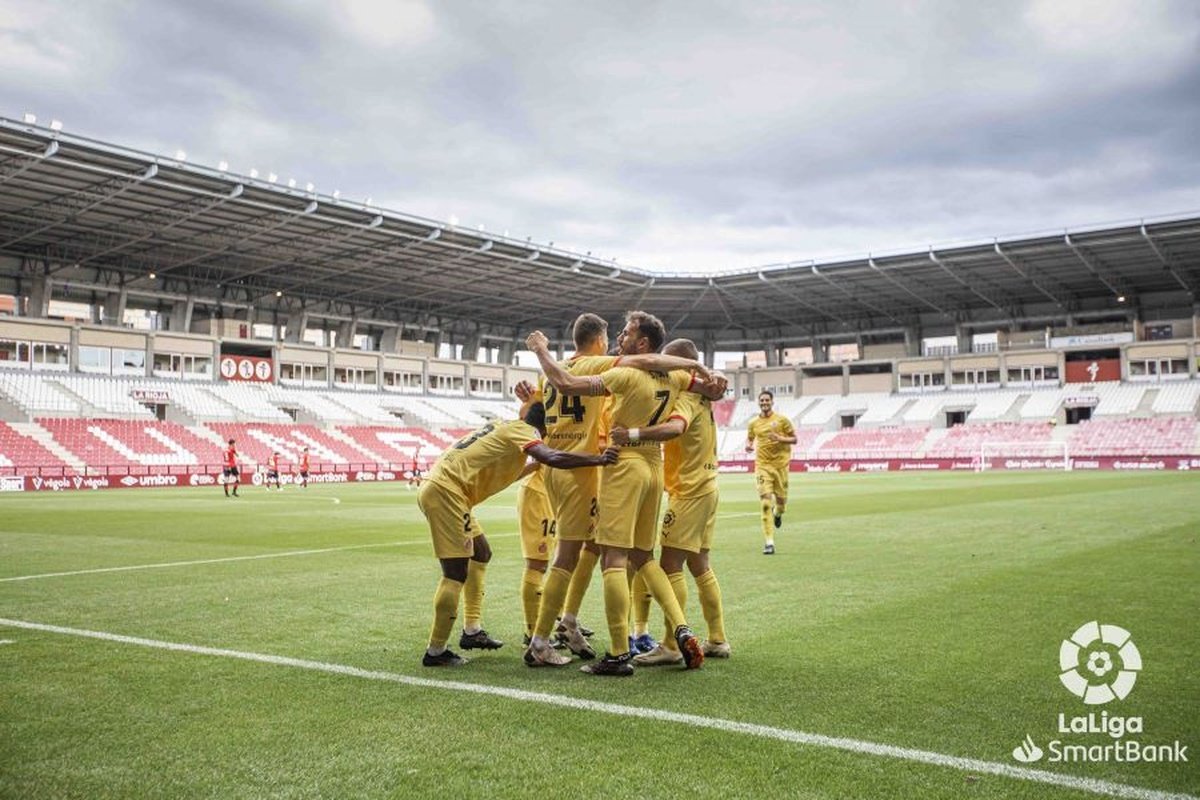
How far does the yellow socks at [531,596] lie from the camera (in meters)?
7.16

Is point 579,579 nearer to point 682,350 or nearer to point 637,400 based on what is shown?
point 637,400

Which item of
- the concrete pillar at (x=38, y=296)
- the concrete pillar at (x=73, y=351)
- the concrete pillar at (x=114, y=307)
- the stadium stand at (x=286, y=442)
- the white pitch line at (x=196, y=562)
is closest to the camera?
the white pitch line at (x=196, y=562)

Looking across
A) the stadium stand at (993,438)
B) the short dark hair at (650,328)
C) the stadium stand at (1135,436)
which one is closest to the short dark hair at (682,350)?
the short dark hair at (650,328)

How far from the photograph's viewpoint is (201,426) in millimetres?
55062

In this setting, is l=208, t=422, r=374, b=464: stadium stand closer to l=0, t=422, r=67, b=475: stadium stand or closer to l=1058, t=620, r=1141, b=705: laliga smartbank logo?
l=0, t=422, r=67, b=475: stadium stand

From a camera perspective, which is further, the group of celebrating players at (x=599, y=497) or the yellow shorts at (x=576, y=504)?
the yellow shorts at (x=576, y=504)

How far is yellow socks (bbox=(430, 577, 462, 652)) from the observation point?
21.0 feet

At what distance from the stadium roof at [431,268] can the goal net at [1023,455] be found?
11980 millimetres

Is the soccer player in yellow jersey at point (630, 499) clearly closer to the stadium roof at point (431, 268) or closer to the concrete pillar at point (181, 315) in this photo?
the stadium roof at point (431, 268)

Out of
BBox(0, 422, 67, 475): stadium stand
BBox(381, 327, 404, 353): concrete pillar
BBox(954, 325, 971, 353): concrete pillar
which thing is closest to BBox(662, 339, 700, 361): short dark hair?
BBox(0, 422, 67, 475): stadium stand


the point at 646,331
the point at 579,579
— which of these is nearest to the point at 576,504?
the point at 579,579

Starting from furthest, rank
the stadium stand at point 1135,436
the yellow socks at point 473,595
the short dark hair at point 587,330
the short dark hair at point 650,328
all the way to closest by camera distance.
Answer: the stadium stand at point 1135,436
the yellow socks at point 473,595
the short dark hair at point 587,330
the short dark hair at point 650,328

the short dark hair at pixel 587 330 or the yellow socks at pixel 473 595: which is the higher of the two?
the short dark hair at pixel 587 330

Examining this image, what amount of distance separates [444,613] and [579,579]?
1.02 metres
